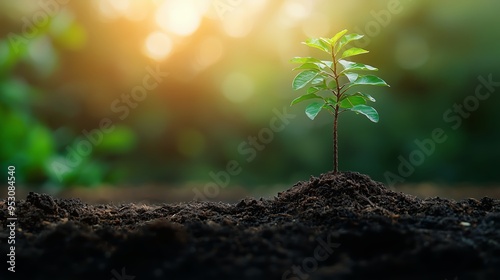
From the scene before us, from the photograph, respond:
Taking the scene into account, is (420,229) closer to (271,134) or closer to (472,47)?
(271,134)

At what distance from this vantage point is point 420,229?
1.53 meters

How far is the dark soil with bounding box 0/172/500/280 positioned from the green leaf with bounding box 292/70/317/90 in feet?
1.24

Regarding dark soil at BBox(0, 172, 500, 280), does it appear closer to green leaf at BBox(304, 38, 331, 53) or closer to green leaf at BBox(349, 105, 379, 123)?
green leaf at BBox(349, 105, 379, 123)

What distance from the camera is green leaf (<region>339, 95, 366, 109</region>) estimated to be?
1.90 metres

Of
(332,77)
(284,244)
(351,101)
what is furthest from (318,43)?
(284,244)

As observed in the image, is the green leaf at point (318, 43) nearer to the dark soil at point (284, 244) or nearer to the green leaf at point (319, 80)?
the green leaf at point (319, 80)

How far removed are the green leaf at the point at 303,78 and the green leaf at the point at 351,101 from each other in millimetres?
141

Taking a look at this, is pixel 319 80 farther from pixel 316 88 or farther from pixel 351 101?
pixel 351 101

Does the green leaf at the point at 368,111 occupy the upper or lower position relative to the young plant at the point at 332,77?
lower

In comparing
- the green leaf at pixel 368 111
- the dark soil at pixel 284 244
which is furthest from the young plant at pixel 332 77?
the dark soil at pixel 284 244

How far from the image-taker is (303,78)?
1861 mm

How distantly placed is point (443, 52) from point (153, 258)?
3.91 meters

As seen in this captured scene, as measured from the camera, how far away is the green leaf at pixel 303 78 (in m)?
1.83

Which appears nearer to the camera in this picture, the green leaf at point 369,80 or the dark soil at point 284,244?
the dark soil at point 284,244
